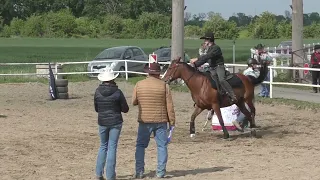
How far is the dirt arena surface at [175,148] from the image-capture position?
11.9 meters

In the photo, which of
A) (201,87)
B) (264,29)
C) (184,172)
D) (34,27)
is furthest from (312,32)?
(184,172)

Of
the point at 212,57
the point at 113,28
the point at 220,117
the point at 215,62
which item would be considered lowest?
the point at 220,117

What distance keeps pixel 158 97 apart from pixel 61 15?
8556 centimetres

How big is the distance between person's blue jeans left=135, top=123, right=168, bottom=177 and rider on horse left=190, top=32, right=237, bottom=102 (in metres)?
4.69

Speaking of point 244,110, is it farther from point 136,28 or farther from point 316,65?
point 136,28

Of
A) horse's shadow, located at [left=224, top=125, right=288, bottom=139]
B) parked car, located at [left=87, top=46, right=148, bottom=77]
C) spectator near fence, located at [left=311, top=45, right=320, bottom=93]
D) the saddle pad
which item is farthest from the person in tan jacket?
parked car, located at [left=87, top=46, right=148, bottom=77]

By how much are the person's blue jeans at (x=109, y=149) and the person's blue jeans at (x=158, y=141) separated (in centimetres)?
42

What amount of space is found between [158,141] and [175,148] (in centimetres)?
337

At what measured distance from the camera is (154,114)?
36.7 feet

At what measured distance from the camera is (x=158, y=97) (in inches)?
442

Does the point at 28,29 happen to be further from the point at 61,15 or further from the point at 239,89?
the point at 239,89

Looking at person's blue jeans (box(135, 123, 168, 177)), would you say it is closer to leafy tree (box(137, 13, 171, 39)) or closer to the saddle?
the saddle

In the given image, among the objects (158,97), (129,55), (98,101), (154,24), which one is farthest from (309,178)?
(154,24)

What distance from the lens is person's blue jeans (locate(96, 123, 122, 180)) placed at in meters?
11.0
